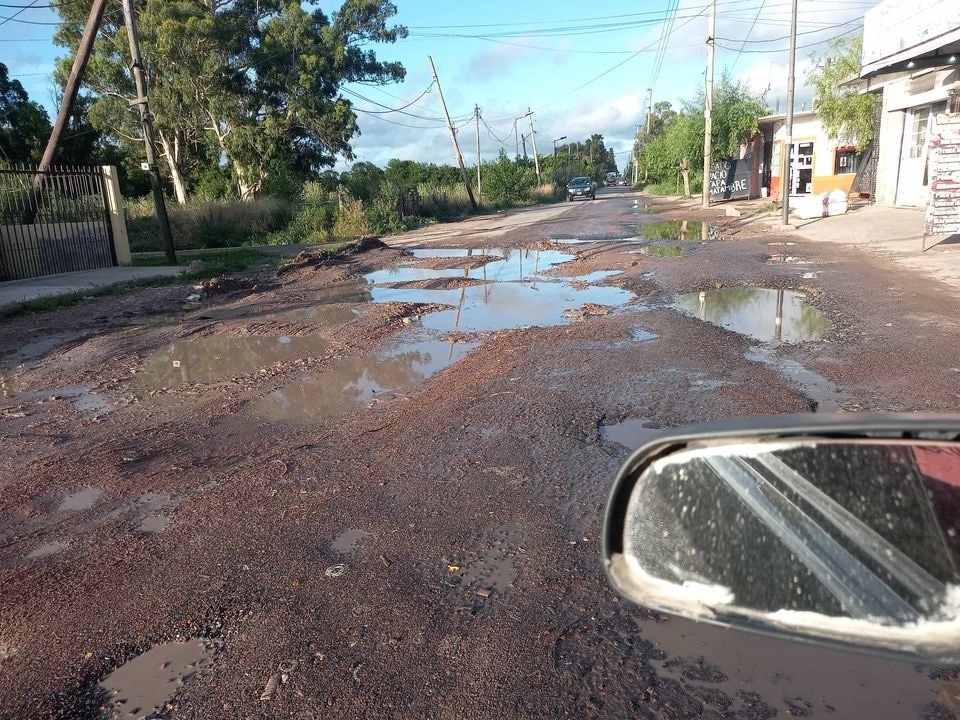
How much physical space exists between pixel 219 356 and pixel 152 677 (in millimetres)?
6136

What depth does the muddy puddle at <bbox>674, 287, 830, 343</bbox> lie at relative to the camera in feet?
26.2

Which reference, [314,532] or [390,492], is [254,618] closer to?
[314,532]

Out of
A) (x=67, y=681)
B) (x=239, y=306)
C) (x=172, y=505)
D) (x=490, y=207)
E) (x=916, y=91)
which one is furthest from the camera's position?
(x=490, y=207)

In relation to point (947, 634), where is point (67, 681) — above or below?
below

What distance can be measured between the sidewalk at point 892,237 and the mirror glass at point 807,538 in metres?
9.92

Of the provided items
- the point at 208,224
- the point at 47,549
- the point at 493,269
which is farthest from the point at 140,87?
the point at 47,549

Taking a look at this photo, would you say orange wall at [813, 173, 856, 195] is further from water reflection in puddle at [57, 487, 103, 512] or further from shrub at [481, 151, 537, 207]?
water reflection in puddle at [57, 487, 103, 512]

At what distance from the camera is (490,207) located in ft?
152

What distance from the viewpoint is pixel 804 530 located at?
4.52 ft

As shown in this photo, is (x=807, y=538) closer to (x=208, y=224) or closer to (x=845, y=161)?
(x=208, y=224)

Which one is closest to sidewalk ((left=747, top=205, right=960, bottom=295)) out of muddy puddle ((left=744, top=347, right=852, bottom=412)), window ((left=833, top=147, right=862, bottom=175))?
muddy puddle ((left=744, top=347, right=852, bottom=412))

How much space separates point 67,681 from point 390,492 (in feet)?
6.38

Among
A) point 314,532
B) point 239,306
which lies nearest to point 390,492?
point 314,532

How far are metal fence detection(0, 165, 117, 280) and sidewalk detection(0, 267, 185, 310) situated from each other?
0.38 metres
